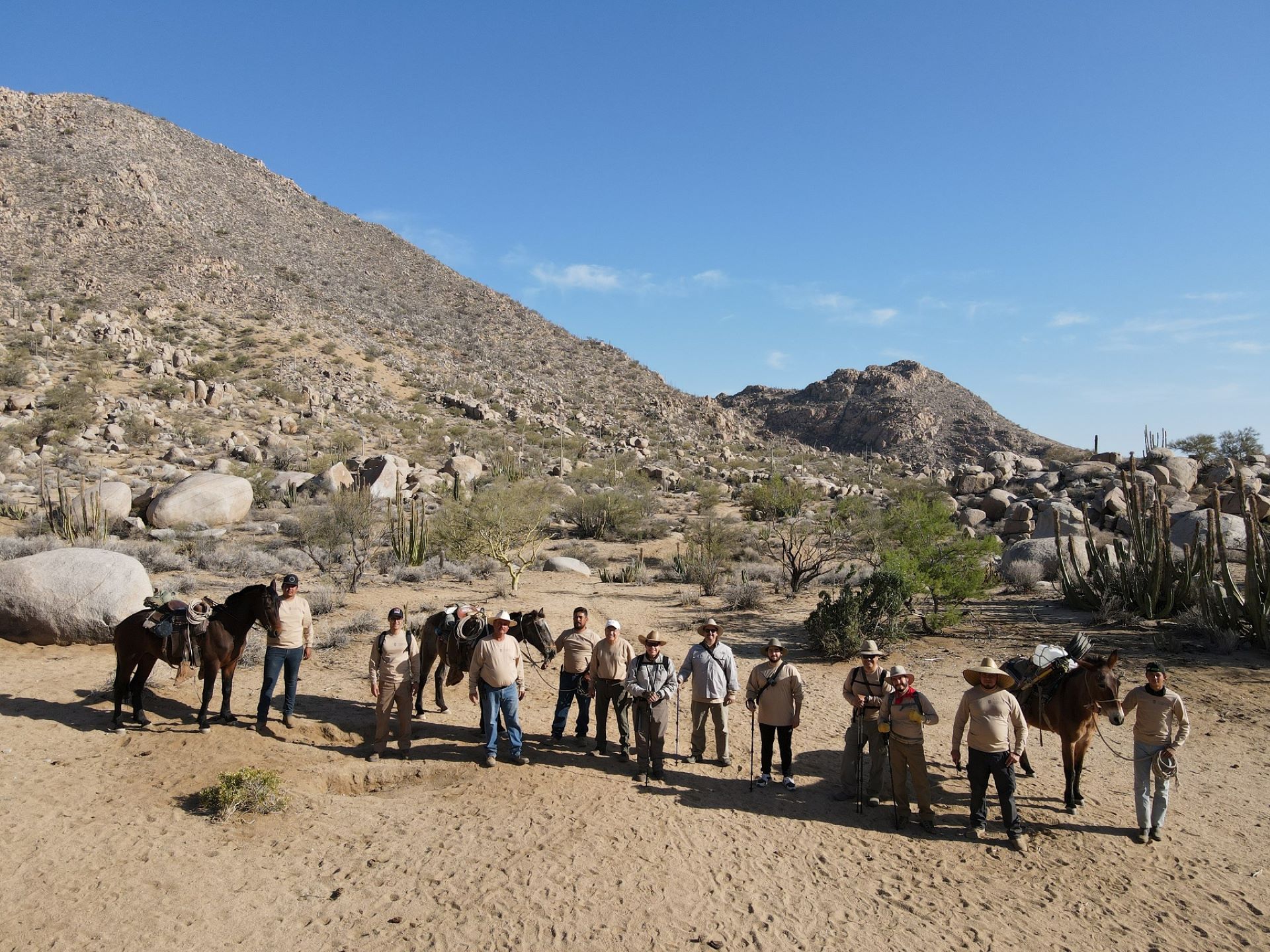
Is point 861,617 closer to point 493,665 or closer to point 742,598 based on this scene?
point 742,598

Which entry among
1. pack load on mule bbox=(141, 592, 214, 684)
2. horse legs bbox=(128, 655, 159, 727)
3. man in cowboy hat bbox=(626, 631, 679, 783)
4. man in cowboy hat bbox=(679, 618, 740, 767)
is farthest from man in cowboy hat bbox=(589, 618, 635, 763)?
horse legs bbox=(128, 655, 159, 727)

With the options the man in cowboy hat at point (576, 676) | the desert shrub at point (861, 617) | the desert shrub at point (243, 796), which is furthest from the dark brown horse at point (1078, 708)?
the desert shrub at point (243, 796)

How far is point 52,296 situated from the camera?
1484 inches

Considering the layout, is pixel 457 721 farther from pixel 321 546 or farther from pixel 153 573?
pixel 321 546

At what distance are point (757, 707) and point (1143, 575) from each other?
10923mm

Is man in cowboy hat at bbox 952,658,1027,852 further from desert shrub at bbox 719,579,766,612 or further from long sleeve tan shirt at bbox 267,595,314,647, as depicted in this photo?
desert shrub at bbox 719,579,766,612

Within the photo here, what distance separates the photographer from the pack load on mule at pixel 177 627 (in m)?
7.81

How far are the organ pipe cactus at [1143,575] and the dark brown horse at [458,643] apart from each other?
1172 cm

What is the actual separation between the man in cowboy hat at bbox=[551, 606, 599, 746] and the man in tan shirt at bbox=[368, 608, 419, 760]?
1629 millimetres

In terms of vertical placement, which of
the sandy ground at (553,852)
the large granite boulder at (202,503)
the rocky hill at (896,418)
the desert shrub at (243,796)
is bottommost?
the sandy ground at (553,852)

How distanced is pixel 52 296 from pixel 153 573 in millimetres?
31580

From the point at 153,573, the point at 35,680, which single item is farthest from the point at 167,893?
the point at 153,573

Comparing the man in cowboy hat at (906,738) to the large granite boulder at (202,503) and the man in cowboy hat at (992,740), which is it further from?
the large granite boulder at (202,503)

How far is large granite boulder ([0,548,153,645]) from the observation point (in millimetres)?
10328
